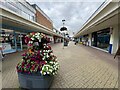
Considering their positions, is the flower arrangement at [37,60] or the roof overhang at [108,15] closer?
the flower arrangement at [37,60]

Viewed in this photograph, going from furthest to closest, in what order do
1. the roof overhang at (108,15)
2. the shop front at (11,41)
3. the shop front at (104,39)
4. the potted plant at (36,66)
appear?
1. the shop front at (104,39)
2. the shop front at (11,41)
3. the roof overhang at (108,15)
4. the potted plant at (36,66)

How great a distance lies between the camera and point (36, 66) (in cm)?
288

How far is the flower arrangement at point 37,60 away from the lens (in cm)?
283

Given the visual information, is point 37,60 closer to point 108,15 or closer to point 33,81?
point 33,81

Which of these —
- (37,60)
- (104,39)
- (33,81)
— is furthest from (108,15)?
(104,39)

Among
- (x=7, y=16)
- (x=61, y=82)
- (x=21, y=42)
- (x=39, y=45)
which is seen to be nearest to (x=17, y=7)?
(x=21, y=42)

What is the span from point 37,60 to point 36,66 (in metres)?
0.23

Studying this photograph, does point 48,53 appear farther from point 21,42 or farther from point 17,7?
point 17,7

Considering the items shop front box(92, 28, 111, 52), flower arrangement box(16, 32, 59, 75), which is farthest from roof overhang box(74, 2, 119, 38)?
flower arrangement box(16, 32, 59, 75)

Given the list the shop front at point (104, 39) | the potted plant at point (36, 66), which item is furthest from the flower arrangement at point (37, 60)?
the shop front at point (104, 39)

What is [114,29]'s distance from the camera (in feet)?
31.8

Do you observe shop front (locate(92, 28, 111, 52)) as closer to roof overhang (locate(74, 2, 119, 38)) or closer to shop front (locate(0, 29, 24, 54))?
roof overhang (locate(74, 2, 119, 38))

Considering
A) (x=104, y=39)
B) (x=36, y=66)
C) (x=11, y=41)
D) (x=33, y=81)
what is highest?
(x=104, y=39)

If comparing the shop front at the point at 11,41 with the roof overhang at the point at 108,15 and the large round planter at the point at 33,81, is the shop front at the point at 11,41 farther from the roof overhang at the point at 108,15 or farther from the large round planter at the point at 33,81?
the roof overhang at the point at 108,15
